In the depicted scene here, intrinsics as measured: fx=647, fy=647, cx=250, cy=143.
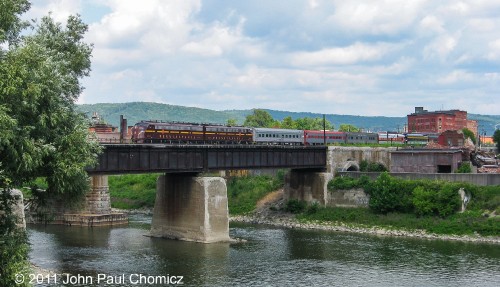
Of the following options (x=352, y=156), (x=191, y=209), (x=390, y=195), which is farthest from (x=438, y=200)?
(x=191, y=209)

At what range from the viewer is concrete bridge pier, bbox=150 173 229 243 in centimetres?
6081

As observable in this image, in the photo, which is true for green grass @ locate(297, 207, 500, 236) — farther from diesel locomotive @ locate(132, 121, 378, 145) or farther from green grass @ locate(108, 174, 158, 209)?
green grass @ locate(108, 174, 158, 209)

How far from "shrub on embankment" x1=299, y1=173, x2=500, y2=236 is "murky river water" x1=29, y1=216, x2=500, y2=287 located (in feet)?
14.6

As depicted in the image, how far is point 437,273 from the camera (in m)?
46.9

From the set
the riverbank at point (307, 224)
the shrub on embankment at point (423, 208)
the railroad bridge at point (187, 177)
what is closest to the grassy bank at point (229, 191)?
the riverbank at point (307, 224)

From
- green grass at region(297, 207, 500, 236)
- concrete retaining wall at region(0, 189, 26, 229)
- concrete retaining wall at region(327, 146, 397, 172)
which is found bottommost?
green grass at region(297, 207, 500, 236)

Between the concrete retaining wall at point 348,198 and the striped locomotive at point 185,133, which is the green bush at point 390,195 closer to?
the concrete retaining wall at point 348,198

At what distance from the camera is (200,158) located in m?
63.5

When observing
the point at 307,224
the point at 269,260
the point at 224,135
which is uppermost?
the point at 224,135

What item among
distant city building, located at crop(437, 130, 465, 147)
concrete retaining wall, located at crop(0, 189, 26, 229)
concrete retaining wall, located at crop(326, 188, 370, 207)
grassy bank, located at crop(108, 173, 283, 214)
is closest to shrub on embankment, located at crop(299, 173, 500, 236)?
concrete retaining wall, located at crop(326, 188, 370, 207)

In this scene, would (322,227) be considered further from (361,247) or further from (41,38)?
(41,38)

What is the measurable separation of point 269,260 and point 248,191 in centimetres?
3829

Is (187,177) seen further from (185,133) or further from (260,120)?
(260,120)

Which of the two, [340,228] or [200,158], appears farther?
[340,228]
